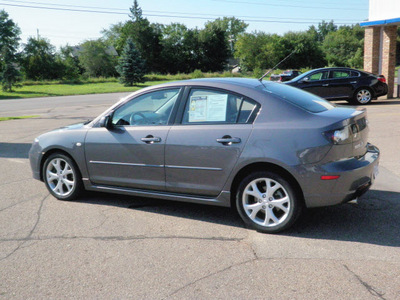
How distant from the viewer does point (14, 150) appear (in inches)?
387

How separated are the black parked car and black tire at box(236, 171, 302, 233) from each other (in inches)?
527

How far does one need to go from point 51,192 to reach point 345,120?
4002mm

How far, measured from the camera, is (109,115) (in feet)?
17.7

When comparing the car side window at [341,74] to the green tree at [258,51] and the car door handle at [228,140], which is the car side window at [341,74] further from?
the green tree at [258,51]

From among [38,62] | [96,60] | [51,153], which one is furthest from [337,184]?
[96,60]

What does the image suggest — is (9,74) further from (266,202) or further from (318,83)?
(266,202)

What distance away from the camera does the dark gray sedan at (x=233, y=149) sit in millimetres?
4234

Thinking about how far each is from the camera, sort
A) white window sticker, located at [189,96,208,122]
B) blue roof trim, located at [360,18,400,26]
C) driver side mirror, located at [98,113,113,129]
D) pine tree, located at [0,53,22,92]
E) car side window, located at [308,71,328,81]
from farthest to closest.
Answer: pine tree, located at [0,53,22,92] → blue roof trim, located at [360,18,400,26] → car side window, located at [308,71,328,81] → driver side mirror, located at [98,113,113,129] → white window sticker, located at [189,96,208,122]

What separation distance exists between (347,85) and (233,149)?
1374cm

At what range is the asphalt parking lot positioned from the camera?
3375 millimetres

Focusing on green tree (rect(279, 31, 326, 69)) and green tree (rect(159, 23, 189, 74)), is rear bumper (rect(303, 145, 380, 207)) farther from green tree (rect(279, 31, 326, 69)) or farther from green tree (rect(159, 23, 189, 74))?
green tree (rect(279, 31, 326, 69))

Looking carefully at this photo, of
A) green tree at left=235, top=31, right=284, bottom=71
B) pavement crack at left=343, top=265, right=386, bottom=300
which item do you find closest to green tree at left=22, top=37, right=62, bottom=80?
green tree at left=235, top=31, right=284, bottom=71

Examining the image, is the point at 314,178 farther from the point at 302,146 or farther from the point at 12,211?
the point at 12,211

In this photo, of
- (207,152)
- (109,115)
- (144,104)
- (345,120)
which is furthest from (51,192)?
(345,120)
